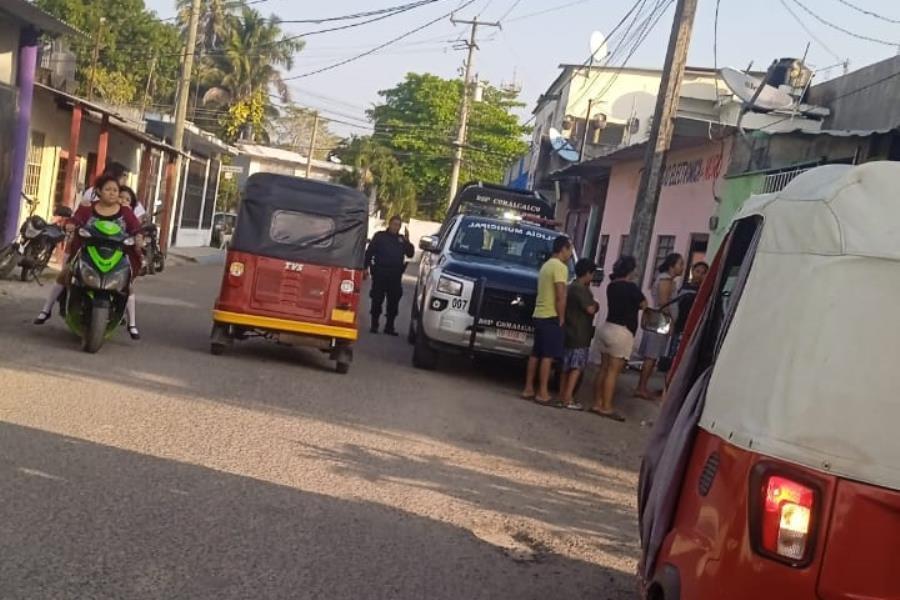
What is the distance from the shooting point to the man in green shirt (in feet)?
39.1

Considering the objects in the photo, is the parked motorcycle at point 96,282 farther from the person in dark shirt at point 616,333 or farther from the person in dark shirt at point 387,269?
the person in dark shirt at point 387,269

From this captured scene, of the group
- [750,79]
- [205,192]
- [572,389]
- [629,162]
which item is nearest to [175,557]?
[572,389]

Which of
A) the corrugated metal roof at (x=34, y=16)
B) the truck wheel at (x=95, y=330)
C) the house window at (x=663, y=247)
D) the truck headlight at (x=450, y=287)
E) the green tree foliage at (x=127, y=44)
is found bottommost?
the truck wheel at (x=95, y=330)

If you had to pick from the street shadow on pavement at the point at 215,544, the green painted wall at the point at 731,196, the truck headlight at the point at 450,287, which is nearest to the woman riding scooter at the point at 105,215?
the truck headlight at the point at 450,287

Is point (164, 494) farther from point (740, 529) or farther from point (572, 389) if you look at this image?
point (572, 389)

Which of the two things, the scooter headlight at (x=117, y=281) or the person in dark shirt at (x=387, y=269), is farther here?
the person in dark shirt at (x=387, y=269)

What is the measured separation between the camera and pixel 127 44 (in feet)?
177

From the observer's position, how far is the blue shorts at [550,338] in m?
12.0

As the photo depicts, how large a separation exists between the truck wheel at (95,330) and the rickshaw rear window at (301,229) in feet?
7.22

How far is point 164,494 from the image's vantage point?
6227 mm

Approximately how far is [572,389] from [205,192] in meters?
30.0

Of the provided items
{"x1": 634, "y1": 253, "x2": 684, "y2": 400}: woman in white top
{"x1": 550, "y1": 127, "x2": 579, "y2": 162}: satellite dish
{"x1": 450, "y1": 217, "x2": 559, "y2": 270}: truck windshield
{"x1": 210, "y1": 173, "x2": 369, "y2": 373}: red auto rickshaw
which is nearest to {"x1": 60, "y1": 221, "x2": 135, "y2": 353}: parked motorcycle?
{"x1": 210, "y1": 173, "x2": 369, "y2": 373}: red auto rickshaw

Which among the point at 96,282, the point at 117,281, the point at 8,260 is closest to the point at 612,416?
the point at 117,281

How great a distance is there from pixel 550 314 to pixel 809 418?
8.98 m
